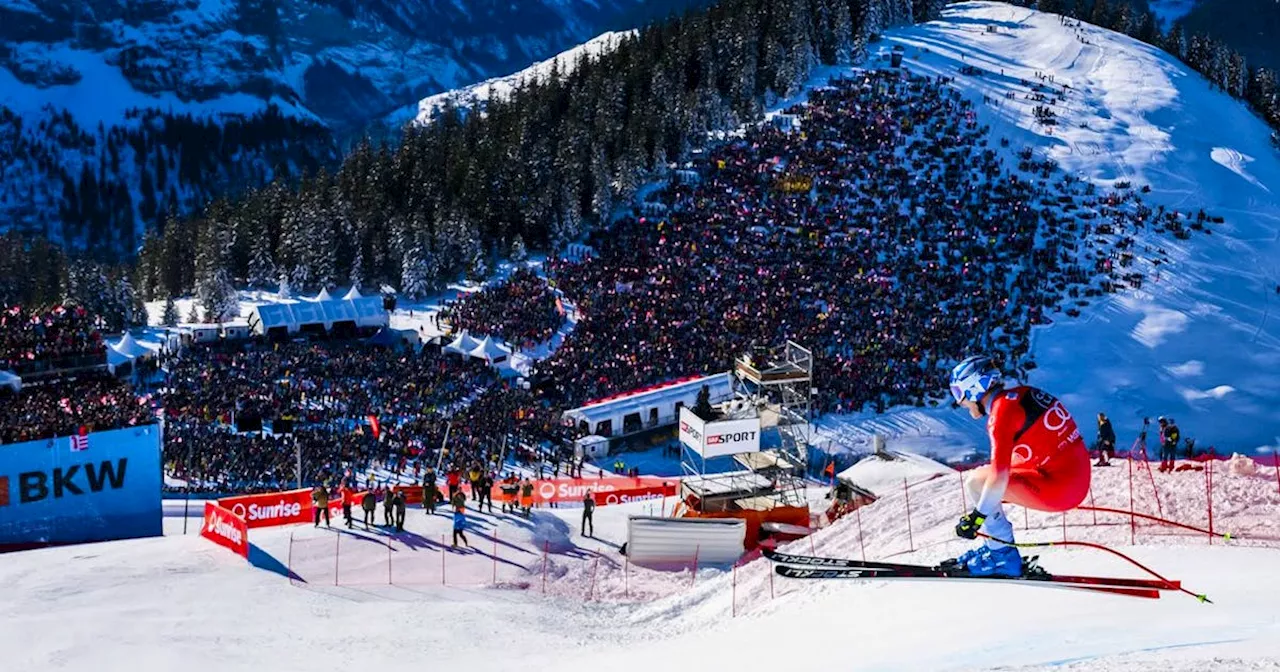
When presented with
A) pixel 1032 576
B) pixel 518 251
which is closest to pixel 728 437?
pixel 1032 576

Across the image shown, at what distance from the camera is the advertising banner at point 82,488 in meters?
26.1

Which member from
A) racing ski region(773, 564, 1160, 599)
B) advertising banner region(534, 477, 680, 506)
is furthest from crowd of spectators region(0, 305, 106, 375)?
racing ski region(773, 564, 1160, 599)

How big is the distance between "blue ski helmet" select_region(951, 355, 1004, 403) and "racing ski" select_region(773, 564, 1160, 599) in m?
1.84

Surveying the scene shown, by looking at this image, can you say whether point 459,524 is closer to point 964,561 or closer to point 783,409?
point 783,409

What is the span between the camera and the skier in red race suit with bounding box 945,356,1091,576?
1105 centimetres

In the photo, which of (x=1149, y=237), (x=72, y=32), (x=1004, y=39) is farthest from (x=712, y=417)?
(x=72, y=32)

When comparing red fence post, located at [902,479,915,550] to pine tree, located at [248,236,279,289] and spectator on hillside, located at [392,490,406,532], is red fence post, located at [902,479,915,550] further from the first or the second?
pine tree, located at [248,236,279,289]

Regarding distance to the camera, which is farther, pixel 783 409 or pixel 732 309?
pixel 732 309

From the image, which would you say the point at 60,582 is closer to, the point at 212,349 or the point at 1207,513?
the point at 1207,513

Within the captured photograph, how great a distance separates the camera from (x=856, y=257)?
54.2 meters

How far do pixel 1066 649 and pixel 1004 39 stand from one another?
79.5 meters

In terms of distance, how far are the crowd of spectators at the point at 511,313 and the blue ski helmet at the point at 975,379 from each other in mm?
36523

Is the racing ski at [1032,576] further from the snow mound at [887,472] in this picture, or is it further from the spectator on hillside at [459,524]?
the snow mound at [887,472]

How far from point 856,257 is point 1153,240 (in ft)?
55.2
